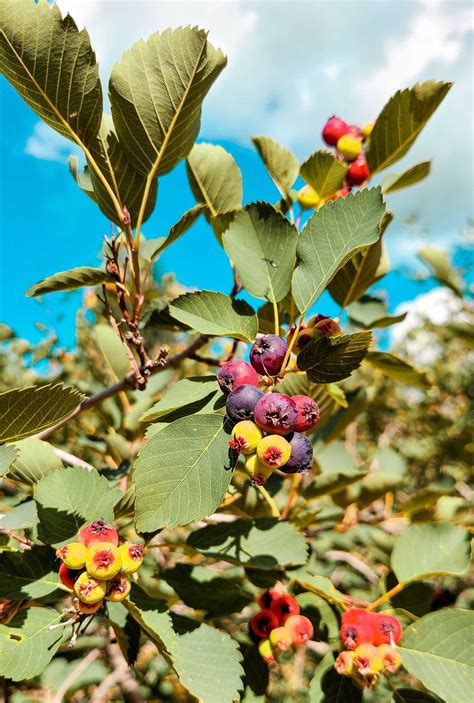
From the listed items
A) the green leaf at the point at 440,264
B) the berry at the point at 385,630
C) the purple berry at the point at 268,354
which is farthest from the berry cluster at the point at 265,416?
the green leaf at the point at 440,264

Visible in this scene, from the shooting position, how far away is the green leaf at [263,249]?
1.21 metres

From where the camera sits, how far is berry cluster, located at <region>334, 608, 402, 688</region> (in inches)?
46.5

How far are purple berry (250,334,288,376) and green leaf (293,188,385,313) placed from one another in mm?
108

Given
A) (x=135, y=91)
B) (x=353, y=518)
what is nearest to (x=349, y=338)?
(x=135, y=91)

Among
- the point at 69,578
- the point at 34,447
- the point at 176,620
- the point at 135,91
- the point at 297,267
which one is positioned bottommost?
the point at 176,620

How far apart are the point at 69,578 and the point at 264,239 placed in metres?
0.85

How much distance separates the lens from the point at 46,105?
3.86 ft

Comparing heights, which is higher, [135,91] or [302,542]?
[135,91]

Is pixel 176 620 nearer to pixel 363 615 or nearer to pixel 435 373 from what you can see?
pixel 363 615

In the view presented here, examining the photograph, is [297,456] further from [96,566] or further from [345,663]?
[345,663]

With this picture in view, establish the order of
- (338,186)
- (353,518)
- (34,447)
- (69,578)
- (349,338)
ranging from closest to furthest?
1. (349,338)
2. (69,578)
3. (34,447)
4. (338,186)
5. (353,518)

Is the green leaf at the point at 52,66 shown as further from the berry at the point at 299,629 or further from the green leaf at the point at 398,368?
the berry at the point at 299,629

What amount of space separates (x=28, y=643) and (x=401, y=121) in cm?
148

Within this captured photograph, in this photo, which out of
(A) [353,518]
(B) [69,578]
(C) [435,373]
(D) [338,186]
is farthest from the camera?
(C) [435,373]
